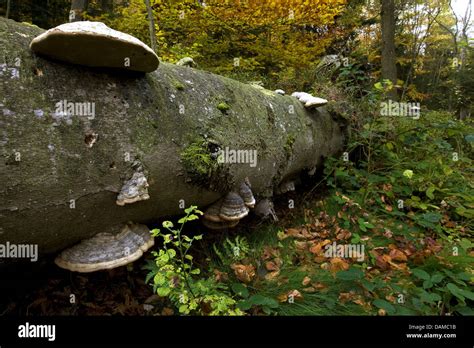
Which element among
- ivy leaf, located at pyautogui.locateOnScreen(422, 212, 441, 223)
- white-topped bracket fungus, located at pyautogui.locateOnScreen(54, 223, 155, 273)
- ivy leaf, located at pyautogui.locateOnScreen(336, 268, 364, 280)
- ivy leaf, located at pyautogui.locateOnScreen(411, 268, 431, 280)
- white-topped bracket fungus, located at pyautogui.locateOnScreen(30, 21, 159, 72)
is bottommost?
ivy leaf, located at pyautogui.locateOnScreen(411, 268, 431, 280)

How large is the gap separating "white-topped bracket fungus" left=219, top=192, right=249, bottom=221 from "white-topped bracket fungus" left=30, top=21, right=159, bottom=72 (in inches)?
56.1

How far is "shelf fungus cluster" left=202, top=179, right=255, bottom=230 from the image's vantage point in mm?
2637

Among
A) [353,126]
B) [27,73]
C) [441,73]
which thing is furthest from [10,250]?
[441,73]

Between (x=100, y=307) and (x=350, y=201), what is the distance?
3.46m

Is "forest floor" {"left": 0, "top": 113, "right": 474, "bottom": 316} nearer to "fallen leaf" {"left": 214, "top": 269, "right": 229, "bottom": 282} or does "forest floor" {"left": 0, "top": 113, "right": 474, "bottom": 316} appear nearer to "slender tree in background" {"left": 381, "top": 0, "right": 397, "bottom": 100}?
"fallen leaf" {"left": 214, "top": 269, "right": 229, "bottom": 282}

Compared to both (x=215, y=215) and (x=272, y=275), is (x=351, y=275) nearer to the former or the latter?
(x=272, y=275)

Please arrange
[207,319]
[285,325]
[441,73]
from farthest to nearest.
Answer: [441,73] < [285,325] < [207,319]

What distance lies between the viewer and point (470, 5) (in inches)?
756

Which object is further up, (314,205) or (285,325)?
(314,205)

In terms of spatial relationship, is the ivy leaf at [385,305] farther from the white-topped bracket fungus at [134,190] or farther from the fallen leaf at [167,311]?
the white-topped bracket fungus at [134,190]

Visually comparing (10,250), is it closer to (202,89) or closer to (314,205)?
(202,89)

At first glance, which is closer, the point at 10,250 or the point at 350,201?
the point at 10,250

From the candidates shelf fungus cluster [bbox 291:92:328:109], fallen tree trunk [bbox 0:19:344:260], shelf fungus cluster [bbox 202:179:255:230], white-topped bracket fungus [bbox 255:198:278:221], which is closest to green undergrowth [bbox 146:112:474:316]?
white-topped bracket fungus [bbox 255:198:278:221]

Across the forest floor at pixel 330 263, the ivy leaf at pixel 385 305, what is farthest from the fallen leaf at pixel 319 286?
the ivy leaf at pixel 385 305
